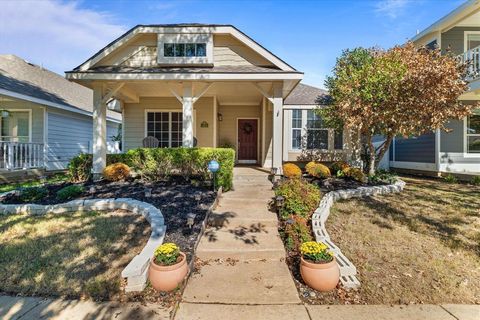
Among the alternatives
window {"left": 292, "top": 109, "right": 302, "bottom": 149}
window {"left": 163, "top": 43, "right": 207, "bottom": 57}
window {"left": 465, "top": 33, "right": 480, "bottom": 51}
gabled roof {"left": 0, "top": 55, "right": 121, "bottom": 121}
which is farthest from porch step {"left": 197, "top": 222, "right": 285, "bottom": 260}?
window {"left": 465, "top": 33, "right": 480, "bottom": 51}

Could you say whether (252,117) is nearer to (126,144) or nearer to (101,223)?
(126,144)

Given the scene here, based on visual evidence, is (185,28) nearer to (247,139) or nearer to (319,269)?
(247,139)

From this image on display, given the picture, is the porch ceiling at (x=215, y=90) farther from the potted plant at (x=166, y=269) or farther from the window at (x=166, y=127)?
the potted plant at (x=166, y=269)

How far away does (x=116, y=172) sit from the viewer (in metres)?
8.40

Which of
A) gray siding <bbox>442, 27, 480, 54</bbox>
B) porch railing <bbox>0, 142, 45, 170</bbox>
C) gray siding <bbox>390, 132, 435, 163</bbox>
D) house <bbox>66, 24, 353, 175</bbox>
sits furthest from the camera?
gray siding <bbox>390, 132, 435, 163</bbox>

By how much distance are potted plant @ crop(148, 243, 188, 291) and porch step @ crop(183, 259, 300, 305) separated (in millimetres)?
235

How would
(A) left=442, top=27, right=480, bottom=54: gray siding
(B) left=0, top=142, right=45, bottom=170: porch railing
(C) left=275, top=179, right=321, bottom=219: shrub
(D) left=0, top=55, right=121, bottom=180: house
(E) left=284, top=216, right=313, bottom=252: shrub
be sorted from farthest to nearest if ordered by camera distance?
(A) left=442, top=27, right=480, bottom=54: gray siding
(D) left=0, top=55, right=121, bottom=180: house
(B) left=0, top=142, right=45, bottom=170: porch railing
(C) left=275, top=179, right=321, bottom=219: shrub
(E) left=284, top=216, right=313, bottom=252: shrub

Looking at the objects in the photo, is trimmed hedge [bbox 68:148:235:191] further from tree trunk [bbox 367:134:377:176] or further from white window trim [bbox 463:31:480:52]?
white window trim [bbox 463:31:480:52]

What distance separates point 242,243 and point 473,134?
11.9 metres

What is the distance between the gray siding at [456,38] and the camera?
11.2 metres

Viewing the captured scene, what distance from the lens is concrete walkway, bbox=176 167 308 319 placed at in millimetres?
3164

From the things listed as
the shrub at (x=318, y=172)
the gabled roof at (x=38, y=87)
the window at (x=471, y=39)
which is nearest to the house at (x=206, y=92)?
the shrub at (x=318, y=172)

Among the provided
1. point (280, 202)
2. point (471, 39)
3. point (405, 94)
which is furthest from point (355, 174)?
point (471, 39)

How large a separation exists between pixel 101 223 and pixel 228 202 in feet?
9.04
